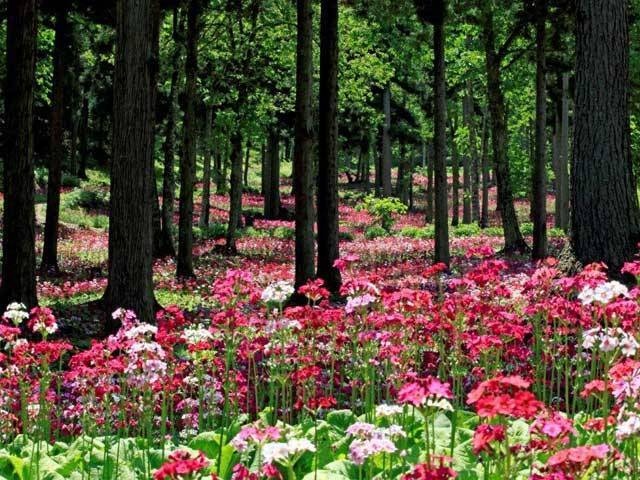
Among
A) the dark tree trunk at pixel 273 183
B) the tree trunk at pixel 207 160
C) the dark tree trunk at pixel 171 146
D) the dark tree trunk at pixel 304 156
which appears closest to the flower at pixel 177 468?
the dark tree trunk at pixel 304 156

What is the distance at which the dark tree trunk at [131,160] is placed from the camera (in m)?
9.91

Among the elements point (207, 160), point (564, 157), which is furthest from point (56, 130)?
point (564, 157)

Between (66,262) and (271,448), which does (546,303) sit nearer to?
(271,448)

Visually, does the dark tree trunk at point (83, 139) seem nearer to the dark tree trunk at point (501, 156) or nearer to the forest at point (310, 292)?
the forest at point (310, 292)

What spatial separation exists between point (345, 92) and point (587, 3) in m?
18.8

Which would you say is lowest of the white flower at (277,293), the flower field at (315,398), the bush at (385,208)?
the flower field at (315,398)

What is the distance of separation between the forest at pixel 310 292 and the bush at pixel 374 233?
103mm

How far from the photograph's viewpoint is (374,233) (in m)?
33.2

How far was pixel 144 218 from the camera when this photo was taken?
1013 centimetres

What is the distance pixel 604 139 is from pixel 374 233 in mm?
23452

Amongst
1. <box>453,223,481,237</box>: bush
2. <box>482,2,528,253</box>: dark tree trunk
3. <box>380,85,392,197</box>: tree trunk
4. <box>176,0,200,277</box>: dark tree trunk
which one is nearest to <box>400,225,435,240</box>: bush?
<box>453,223,481,237</box>: bush

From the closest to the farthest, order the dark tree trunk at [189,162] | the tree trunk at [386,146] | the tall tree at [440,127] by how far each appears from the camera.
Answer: the tall tree at [440,127], the dark tree trunk at [189,162], the tree trunk at [386,146]

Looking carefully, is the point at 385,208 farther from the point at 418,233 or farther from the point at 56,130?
the point at 56,130

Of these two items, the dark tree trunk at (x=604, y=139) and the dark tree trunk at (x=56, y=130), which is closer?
the dark tree trunk at (x=604, y=139)
